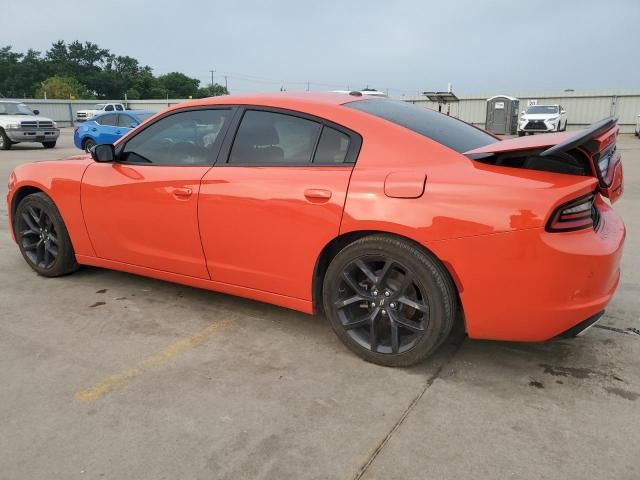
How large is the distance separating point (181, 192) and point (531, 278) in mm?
2206

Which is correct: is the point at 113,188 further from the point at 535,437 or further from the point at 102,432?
the point at 535,437

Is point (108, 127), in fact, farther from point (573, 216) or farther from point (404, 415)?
point (573, 216)

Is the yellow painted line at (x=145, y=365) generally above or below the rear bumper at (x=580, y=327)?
below

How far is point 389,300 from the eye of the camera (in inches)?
114

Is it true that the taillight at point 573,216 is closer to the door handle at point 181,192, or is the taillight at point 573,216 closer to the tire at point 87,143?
the door handle at point 181,192

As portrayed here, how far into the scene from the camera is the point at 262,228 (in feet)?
10.4

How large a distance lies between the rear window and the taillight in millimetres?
656

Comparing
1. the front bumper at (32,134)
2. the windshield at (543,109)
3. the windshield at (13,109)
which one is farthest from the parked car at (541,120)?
the windshield at (13,109)

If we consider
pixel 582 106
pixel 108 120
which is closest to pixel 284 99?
pixel 108 120

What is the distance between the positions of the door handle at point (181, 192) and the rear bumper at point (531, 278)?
1644 mm

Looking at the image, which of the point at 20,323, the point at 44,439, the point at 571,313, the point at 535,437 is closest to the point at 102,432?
the point at 44,439

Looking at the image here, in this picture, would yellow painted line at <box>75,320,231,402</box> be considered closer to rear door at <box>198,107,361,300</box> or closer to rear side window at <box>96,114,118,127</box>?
rear door at <box>198,107,361,300</box>

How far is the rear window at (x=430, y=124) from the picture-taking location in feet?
9.87

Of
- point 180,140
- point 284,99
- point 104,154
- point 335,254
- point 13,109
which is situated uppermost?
point 284,99
